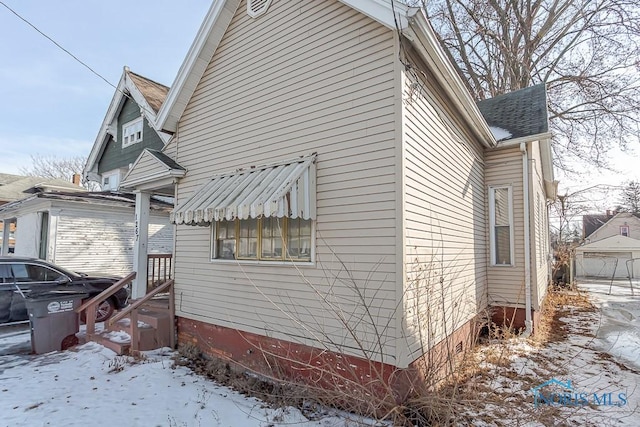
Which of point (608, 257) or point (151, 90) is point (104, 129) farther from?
point (608, 257)

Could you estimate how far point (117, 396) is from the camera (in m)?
4.91

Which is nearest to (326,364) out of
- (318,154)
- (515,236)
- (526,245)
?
(318,154)

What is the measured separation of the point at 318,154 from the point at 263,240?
1.75m

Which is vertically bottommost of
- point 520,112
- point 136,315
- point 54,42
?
point 136,315

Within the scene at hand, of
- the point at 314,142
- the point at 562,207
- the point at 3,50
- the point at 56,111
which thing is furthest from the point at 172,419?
the point at 562,207

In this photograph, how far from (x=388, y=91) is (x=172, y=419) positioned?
16.3 ft

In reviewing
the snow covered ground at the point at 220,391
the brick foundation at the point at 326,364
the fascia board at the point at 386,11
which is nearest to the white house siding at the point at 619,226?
the snow covered ground at the point at 220,391

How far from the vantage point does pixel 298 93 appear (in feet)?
Result: 18.1

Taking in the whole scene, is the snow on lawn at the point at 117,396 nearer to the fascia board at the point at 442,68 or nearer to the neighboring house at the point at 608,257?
the fascia board at the point at 442,68

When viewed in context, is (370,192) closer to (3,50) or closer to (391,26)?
(391,26)

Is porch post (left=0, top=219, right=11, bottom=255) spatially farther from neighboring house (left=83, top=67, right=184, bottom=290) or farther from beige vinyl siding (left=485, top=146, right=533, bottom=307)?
beige vinyl siding (left=485, top=146, right=533, bottom=307)

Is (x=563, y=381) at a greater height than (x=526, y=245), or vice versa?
(x=526, y=245)

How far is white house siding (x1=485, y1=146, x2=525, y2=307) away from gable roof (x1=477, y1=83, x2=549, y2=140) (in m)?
0.55

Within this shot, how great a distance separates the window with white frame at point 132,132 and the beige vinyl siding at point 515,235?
13.0 m
